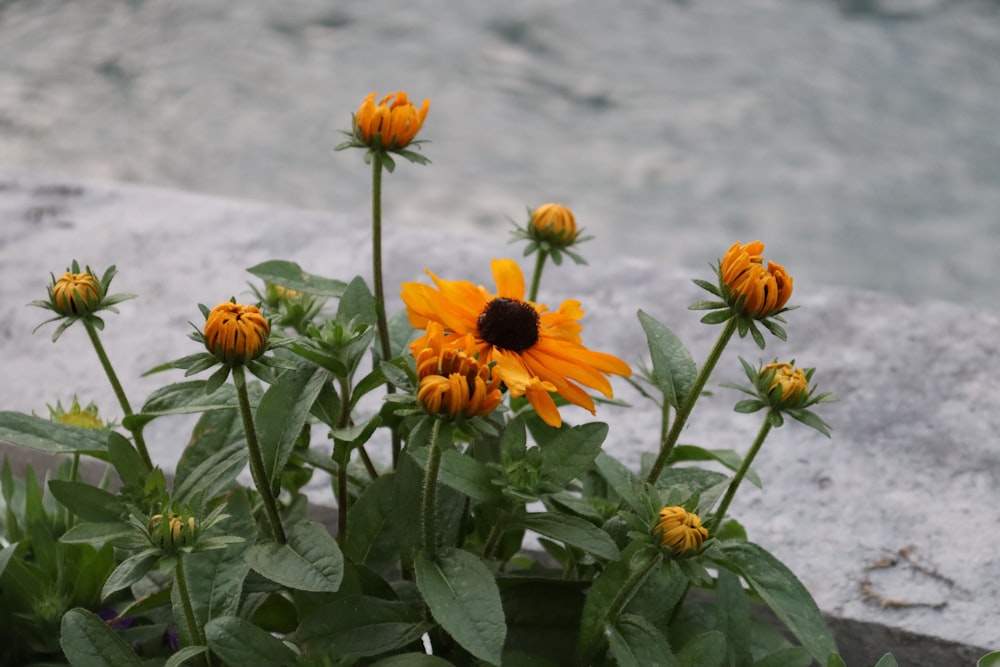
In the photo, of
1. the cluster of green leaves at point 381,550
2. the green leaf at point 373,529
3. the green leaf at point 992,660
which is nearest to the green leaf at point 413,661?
the cluster of green leaves at point 381,550

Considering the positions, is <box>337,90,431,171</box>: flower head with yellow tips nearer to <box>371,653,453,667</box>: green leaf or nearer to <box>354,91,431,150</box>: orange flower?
<box>354,91,431,150</box>: orange flower

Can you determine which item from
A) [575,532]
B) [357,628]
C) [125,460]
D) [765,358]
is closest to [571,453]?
[575,532]

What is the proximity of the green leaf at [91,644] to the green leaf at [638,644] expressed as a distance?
0.85 ft

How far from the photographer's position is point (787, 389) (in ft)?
2.02

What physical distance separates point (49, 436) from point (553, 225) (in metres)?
0.33

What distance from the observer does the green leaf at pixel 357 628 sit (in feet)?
2.01

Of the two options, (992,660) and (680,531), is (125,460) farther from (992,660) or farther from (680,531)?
(992,660)

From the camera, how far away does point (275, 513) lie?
2.07 ft

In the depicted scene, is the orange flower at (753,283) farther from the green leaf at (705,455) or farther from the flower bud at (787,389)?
the green leaf at (705,455)

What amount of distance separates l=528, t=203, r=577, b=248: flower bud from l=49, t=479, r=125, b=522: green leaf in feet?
0.98

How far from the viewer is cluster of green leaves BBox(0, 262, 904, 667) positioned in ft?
1.92

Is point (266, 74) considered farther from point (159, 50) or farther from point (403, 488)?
point (403, 488)

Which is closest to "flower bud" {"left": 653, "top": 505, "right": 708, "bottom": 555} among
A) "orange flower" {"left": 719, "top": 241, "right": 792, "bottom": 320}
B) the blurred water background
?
"orange flower" {"left": 719, "top": 241, "right": 792, "bottom": 320}

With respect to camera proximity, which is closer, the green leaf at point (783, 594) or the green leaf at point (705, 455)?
the green leaf at point (783, 594)
